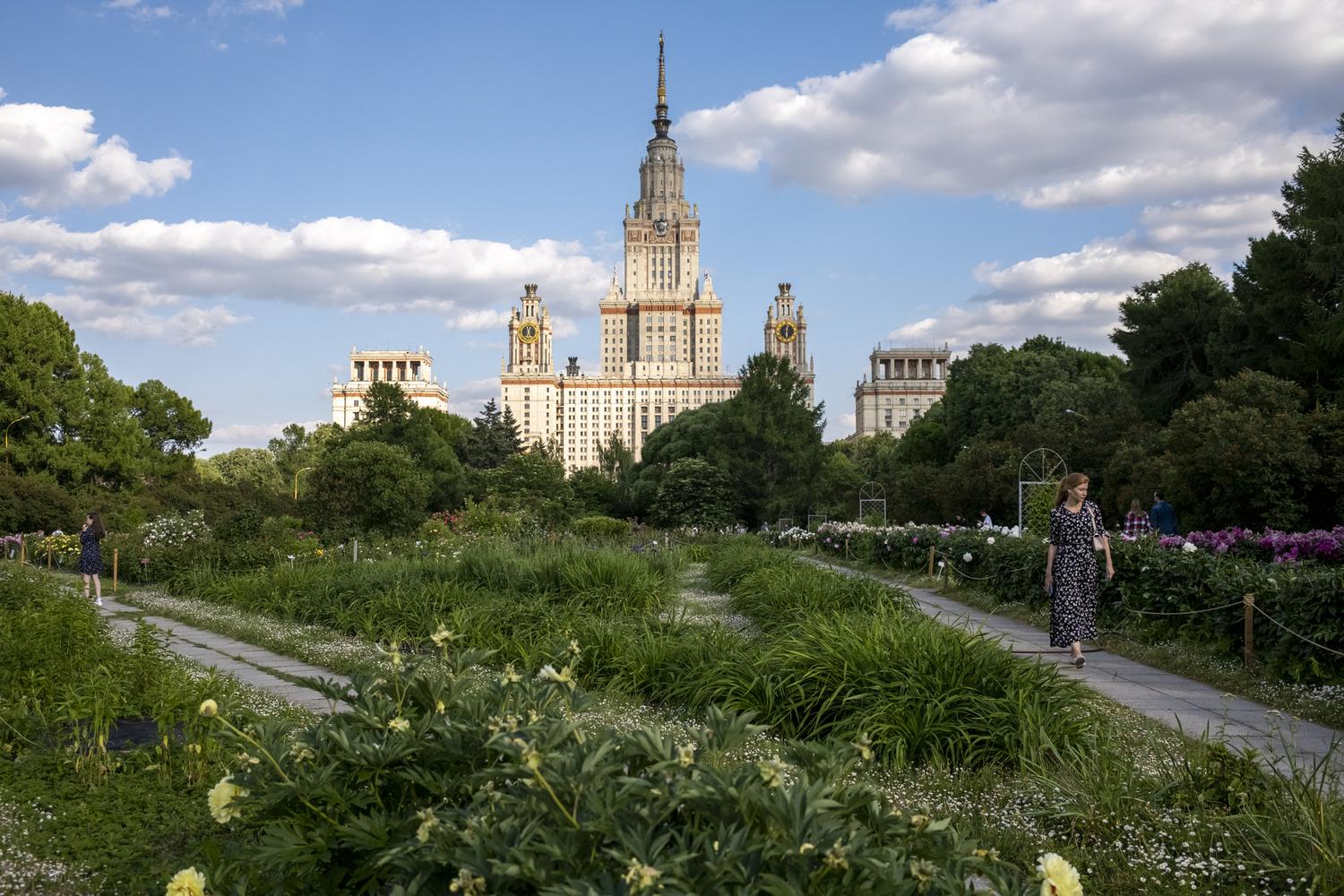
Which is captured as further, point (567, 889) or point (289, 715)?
point (289, 715)

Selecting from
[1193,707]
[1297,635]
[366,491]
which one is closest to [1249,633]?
[1297,635]

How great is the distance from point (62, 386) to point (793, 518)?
25.5m

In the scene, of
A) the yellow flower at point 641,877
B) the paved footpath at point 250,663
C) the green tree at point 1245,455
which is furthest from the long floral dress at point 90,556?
the green tree at point 1245,455

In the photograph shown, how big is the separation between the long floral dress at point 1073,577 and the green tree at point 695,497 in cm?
2869

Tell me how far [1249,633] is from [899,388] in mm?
128571

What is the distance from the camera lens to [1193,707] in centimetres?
639

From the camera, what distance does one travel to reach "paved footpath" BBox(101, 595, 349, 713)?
246 inches

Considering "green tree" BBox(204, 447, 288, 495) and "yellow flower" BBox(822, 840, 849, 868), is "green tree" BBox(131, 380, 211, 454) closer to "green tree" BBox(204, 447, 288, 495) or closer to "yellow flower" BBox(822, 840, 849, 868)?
"green tree" BBox(204, 447, 288, 495)

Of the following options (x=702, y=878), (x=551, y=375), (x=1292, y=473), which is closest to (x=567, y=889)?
(x=702, y=878)

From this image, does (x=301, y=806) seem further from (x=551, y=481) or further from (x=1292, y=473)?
(x=551, y=481)

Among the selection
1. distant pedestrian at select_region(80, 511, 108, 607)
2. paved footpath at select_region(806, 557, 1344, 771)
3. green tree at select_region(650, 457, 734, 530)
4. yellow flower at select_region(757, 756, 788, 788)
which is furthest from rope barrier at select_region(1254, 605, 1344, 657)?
green tree at select_region(650, 457, 734, 530)

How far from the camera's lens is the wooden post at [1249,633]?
7.39 meters

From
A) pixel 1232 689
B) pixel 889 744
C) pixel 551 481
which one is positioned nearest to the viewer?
pixel 889 744

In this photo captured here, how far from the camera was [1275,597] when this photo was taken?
729 cm
